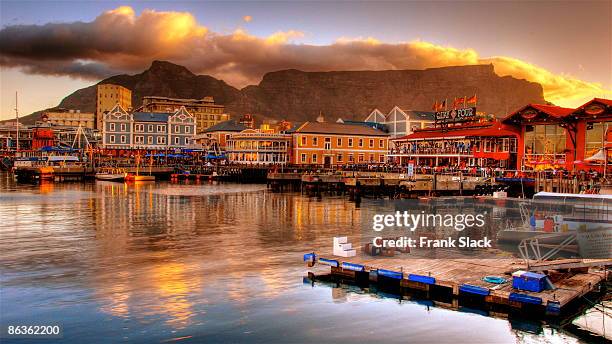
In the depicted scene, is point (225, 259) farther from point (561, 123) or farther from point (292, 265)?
point (561, 123)

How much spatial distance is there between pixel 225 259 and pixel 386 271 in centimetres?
1028

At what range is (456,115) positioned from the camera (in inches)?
3656

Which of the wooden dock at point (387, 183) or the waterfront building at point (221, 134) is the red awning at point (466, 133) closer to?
the wooden dock at point (387, 183)

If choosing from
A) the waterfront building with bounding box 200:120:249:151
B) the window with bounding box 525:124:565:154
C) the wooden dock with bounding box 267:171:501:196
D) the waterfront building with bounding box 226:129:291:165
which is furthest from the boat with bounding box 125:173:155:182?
the window with bounding box 525:124:565:154

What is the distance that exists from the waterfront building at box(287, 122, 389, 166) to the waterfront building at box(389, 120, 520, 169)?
1340 cm

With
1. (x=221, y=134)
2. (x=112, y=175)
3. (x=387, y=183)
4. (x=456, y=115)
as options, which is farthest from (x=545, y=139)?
(x=221, y=134)

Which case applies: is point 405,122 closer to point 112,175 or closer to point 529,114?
point 529,114

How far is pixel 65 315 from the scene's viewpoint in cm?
1931

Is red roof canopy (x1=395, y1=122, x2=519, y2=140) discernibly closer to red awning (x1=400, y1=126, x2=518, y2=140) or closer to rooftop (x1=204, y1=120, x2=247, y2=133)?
red awning (x1=400, y1=126, x2=518, y2=140)

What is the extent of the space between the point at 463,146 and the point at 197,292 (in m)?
66.0

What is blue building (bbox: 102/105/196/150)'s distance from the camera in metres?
136

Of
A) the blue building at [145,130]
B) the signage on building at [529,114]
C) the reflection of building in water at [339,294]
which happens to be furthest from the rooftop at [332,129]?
the reflection of building in water at [339,294]

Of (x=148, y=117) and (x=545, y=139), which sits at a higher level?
(x=148, y=117)

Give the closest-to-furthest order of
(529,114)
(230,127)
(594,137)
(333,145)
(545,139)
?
1. (594,137)
2. (529,114)
3. (545,139)
4. (333,145)
5. (230,127)
